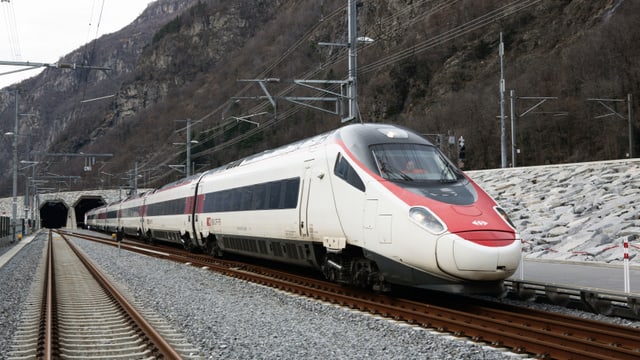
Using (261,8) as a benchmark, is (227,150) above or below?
below

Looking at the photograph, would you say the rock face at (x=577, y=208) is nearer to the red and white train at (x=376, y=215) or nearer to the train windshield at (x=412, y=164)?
the train windshield at (x=412, y=164)

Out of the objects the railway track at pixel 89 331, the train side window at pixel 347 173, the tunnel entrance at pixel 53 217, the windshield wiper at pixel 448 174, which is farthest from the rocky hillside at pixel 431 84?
the tunnel entrance at pixel 53 217

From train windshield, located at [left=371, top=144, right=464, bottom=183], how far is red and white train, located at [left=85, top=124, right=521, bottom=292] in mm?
18

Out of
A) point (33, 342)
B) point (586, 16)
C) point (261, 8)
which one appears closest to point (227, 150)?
point (586, 16)

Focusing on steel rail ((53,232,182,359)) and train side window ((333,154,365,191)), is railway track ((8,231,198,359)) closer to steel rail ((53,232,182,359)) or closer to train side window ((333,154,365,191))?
steel rail ((53,232,182,359))

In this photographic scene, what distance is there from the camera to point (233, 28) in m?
167

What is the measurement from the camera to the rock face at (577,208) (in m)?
16.6

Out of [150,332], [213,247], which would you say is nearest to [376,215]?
[150,332]

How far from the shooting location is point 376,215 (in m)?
10.5

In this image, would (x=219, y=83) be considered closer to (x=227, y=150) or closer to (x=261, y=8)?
(x=261, y=8)

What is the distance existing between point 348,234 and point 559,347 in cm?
494

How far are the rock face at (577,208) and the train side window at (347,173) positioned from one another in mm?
7799

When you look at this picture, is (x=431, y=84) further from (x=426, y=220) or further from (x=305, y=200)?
(x=426, y=220)

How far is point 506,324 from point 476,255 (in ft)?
3.60
